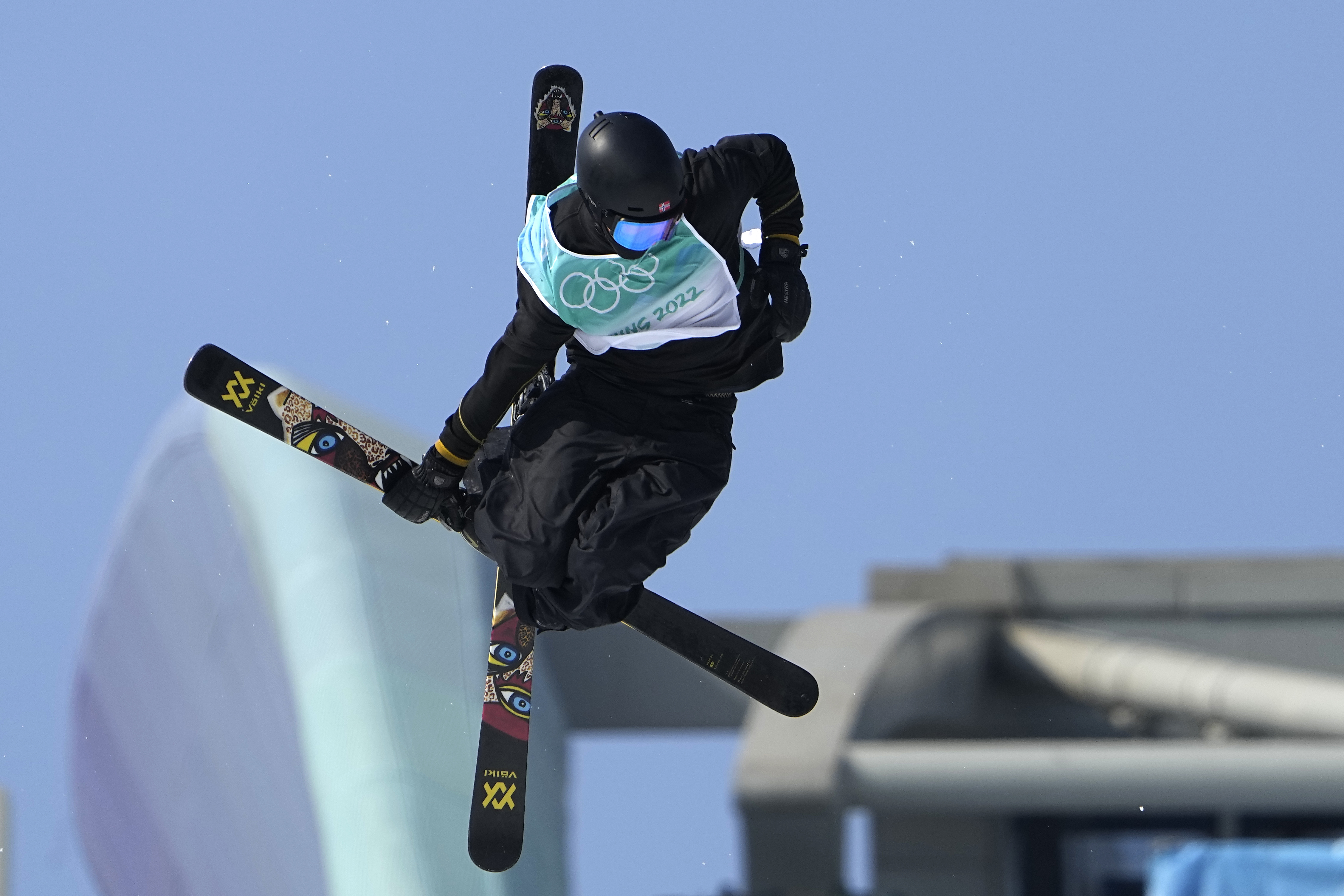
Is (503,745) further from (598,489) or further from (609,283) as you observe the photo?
(609,283)

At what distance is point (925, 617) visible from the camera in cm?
1270

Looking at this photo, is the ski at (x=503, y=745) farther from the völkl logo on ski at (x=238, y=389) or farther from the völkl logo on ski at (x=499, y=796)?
the völkl logo on ski at (x=238, y=389)

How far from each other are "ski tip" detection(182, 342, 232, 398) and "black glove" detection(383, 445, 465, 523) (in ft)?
2.26

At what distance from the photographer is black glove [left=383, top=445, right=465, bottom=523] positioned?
4.46 metres

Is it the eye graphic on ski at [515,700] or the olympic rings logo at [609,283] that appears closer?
the olympic rings logo at [609,283]

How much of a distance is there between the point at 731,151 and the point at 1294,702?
9.33m

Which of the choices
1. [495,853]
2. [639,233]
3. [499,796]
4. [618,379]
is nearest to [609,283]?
[639,233]

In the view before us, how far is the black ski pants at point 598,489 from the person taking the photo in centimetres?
423

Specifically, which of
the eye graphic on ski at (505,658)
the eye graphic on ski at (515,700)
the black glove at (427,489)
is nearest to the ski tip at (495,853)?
the eye graphic on ski at (515,700)

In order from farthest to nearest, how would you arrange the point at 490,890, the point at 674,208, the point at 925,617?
1. the point at 925,617
2. the point at 490,890
3. the point at 674,208

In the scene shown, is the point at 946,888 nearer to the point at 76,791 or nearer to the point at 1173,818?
the point at 1173,818

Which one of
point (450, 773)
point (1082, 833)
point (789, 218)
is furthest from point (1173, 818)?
point (789, 218)

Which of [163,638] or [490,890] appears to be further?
[163,638]

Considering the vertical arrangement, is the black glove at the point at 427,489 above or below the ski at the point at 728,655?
above
